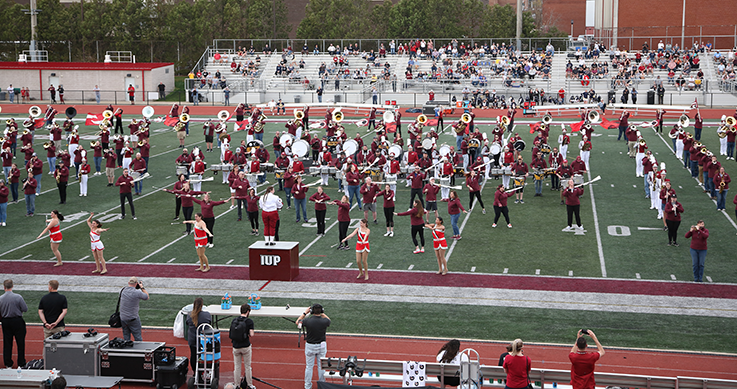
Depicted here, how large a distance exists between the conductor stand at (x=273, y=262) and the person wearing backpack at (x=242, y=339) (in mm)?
5619

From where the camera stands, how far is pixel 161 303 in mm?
15539

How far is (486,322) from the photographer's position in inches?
561

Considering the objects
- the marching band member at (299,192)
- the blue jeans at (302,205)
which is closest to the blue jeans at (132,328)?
the marching band member at (299,192)

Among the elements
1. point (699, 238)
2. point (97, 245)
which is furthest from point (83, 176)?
point (699, 238)

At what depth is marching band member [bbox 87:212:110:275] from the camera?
16.8m

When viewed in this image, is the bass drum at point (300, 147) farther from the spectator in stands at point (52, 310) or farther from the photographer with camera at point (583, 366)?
the photographer with camera at point (583, 366)

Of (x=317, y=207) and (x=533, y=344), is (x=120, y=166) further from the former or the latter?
(x=533, y=344)

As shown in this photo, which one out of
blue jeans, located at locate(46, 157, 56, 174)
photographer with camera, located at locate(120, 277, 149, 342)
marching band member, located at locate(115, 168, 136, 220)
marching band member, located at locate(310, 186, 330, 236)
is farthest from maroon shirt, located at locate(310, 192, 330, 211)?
blue jeans, located at locate(46, 157, 56, 174)

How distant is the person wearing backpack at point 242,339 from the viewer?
10883 mm

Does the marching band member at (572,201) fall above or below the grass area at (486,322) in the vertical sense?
above

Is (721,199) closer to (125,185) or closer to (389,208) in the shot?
(389,208)

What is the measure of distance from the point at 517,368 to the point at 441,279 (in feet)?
23.9

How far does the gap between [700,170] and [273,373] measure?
19.8 m

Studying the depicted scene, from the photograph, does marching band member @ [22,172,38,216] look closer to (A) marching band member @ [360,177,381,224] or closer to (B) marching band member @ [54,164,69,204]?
(B) marching band member @ [54,164,69,204]
